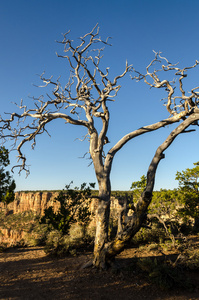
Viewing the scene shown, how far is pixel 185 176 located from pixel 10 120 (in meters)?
11.7

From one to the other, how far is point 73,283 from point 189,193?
32.9 feet

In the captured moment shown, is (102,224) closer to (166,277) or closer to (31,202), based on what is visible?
(166,277)

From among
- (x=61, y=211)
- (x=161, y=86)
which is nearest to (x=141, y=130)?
(x=161, y=86)

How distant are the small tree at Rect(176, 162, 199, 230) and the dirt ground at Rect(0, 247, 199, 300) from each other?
662 centimetres

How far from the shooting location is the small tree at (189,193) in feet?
45.9

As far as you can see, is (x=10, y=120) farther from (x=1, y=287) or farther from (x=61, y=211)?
(x=1, y=287)

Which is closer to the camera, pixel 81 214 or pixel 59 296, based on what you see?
pixel 59 296

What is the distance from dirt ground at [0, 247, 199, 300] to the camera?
246 inches

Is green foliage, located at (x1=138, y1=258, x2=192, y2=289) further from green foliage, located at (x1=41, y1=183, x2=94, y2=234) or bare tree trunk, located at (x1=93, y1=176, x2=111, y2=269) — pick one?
green foliage, located at (x1=41, y1=183, x2=94, y2=234)

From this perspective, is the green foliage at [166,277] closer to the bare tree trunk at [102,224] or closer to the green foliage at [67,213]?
the bare tree trunk at [102,224]

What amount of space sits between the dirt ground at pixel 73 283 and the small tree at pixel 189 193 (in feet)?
21.7

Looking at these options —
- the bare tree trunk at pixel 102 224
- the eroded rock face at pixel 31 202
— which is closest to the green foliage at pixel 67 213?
the bare tree trunk at pixel 102 224

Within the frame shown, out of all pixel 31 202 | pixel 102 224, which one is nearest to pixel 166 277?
pixel 102 224

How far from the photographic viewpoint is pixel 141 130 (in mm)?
8766
